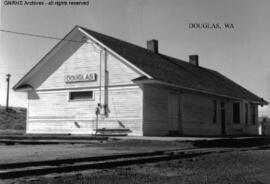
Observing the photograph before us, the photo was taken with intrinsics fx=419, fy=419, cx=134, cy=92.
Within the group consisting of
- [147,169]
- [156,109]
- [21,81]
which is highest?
[21,81]

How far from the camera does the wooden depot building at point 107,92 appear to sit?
21875 millimetres

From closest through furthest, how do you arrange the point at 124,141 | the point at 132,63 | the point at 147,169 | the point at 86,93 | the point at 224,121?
the point at 147,169
the point at 124,141
the point at 132,63
the point at 86,93
the point at 224,121

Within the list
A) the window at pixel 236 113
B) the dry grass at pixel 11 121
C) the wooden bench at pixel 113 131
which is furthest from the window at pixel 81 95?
the dry grass at pixel 11 121

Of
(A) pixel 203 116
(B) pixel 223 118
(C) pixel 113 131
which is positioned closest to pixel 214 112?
(B) pixel 223 118

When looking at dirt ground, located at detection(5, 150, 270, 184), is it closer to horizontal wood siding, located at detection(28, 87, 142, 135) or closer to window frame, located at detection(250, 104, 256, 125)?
horizontal wood siding, located at detection(28, 87, 142, 135)

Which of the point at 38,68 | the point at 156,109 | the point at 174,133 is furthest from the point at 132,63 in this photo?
the point at 38,68

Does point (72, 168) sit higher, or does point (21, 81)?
point (21, 81)

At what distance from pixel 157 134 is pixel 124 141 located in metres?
5.91

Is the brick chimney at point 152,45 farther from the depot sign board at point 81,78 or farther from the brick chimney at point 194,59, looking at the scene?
the depot sign board at point 81,78

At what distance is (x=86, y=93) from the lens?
2380 cm

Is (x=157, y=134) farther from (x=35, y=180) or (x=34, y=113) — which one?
(x=35, y=180)

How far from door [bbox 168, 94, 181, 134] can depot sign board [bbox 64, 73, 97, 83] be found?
14.8ft

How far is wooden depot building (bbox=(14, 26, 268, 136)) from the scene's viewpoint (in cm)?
2188

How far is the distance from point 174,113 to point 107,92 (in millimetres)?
4251
